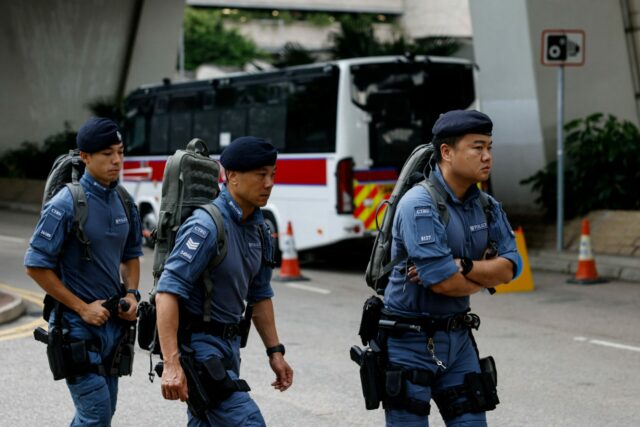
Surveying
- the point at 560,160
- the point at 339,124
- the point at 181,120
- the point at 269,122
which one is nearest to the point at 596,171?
the point at 560,160

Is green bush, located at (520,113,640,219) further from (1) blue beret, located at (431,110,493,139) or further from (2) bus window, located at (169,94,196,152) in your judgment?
(1) blue beret, located at (431,110,493,139)

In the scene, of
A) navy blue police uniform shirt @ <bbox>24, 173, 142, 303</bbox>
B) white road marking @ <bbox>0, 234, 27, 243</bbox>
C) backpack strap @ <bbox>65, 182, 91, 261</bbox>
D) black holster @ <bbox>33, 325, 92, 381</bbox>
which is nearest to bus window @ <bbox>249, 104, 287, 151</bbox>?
white road marking @ <bbox>0, 234, 27, 243</bbox>

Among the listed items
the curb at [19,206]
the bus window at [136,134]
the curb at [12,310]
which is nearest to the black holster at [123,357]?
the curb at [12,310]

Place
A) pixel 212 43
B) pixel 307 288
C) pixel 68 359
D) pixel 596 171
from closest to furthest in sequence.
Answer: pixel 68 359 → pixel 307 288 → pixel 596 171 → pixel 212 43

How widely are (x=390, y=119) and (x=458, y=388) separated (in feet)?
37.3

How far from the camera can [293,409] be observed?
7629 mm

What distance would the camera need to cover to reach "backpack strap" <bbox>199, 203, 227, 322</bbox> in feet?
15.2

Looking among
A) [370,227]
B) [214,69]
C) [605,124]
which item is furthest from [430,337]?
[214,69]

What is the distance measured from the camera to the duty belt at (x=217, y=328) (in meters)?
4.70

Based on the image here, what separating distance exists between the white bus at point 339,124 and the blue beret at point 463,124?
35.5 ft

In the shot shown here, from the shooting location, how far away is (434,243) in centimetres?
456

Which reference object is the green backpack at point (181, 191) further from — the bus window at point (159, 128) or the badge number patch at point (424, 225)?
the bus window at point (159, 128)

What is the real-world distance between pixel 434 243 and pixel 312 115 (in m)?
11.6

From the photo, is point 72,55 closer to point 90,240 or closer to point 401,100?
point 401,100
